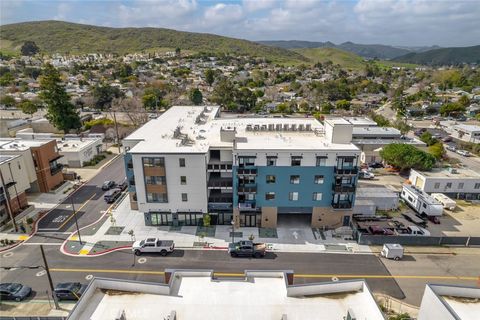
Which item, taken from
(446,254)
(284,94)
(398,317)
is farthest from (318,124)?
(284,94)

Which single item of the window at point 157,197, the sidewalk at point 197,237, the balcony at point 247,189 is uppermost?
the balcony at point 247,189

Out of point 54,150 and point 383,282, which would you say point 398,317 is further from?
point 54,150

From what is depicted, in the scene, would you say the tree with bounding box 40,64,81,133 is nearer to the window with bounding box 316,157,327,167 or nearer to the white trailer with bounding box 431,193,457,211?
the window with bounding box 316,157,327,167

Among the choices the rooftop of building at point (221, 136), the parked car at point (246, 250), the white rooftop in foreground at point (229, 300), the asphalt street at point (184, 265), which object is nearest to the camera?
the white rooftop in foreground at point (229, 300)

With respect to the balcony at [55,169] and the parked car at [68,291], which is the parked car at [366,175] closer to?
the parked car at [68,291]

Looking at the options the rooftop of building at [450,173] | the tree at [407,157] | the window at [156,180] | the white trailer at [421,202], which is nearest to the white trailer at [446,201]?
the white trailer at [421,202]

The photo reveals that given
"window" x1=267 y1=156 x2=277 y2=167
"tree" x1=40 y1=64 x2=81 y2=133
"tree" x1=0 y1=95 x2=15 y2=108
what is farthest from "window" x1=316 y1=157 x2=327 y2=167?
"tree" x1=0 y1=95 x2=15 y2=108
